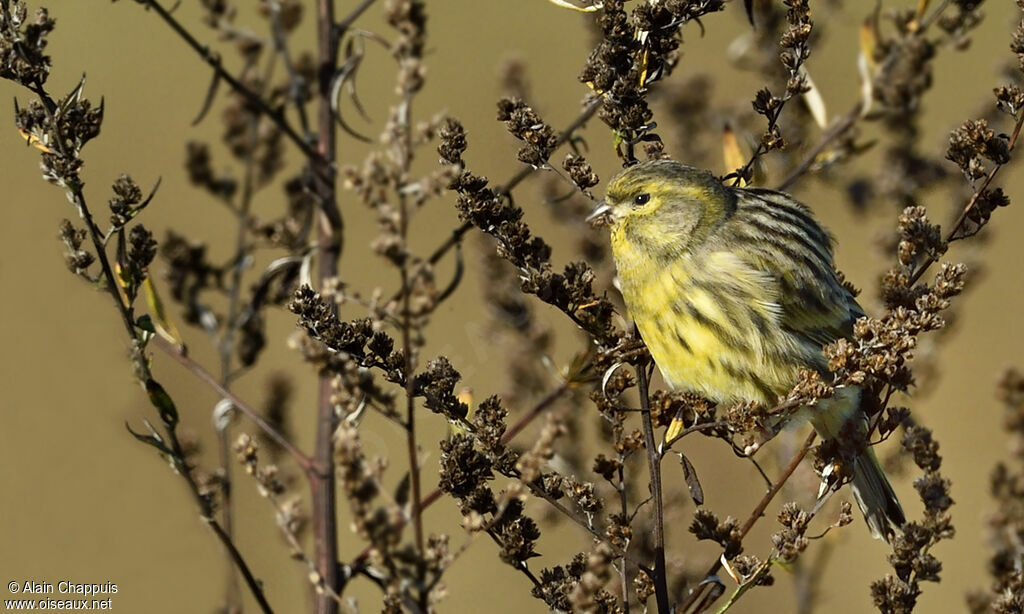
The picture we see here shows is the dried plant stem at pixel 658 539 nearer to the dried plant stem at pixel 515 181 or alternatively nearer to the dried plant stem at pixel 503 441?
the dried plant stem at pixel 503 441

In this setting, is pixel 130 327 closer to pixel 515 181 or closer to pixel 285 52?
pixel 285 52

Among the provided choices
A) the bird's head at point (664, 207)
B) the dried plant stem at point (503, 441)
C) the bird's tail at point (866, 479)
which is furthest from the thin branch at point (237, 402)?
the bird's tail at point (866, 479)

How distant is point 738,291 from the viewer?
279cm

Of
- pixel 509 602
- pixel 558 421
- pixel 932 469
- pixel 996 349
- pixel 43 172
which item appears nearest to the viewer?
pixel 558 421

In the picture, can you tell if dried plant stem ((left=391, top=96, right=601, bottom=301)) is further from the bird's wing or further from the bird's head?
the bird's wing

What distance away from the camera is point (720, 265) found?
2.82 m

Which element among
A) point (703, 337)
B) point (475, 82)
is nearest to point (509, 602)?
point (703, 337)

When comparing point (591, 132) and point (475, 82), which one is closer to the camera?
point (591, 132)

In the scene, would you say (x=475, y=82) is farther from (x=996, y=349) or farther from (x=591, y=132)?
(x=996, y=349)

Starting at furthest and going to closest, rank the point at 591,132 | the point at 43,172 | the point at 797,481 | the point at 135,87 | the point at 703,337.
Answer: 1. the point at 135,87
2. the point at 591,132
3. the point at 797,481
4. the point at 703,337
5. the point at 43,172

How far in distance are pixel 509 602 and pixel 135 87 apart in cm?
558

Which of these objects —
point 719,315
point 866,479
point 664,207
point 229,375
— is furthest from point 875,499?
point 229,375

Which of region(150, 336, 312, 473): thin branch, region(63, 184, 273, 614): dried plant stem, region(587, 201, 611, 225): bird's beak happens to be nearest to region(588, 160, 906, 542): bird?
region(587, 201, 611, 225): bird's beak

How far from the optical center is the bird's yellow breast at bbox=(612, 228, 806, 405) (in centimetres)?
271
